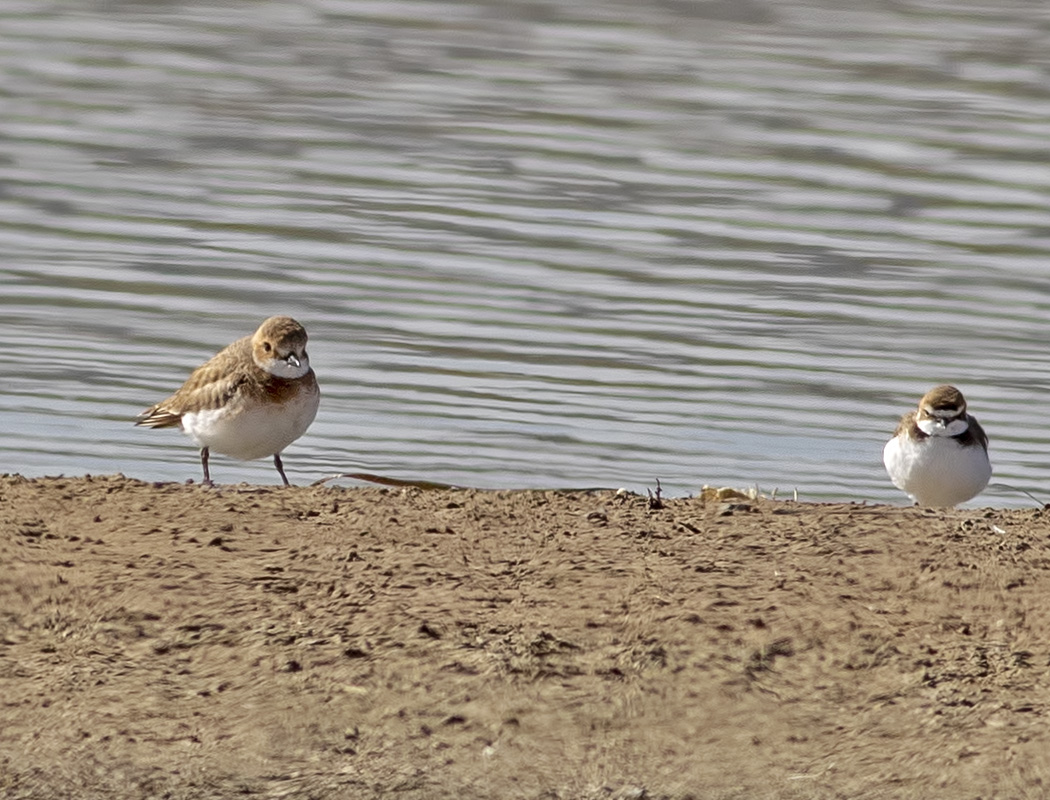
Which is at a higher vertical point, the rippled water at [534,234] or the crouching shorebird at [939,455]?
the crouching shorebird at [939,455]

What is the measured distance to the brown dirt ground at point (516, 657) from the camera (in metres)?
6.32

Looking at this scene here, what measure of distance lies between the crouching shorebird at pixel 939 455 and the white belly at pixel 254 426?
247cm

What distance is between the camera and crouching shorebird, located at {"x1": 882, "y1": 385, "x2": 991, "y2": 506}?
10383mm

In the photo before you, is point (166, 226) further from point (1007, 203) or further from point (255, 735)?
point (255, 735)

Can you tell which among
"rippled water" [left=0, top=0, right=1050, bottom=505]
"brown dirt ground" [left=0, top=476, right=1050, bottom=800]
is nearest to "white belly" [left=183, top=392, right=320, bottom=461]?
"rippled water" [left=0, top=0, right=1050, bottom=505]

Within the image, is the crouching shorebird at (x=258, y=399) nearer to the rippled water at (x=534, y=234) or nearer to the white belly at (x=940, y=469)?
the rippled water at (x=534, y=234)

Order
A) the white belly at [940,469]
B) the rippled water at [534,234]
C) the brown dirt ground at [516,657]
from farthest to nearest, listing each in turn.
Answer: the rippled water at [534,234] → the white belly at [940,469] → the brown dirt ground at [516,657]

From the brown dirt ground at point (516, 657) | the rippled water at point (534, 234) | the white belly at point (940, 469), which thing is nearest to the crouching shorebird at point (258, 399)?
the rippled water at point (534, 234)

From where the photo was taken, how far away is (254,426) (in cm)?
1017

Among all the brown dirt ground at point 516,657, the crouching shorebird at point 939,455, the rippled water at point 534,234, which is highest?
the brown dirt ground at point 516,657

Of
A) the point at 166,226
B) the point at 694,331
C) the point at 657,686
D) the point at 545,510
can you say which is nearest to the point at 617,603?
the point at 657,686

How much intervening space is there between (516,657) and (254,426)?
3.70m

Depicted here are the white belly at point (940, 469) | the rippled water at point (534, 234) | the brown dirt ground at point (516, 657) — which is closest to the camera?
the brown dirt ground at point (516, 657)

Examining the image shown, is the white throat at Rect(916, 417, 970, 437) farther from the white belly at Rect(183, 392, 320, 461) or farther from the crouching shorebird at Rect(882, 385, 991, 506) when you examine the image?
the white belly at Rect(183, 392, 320, 461)
